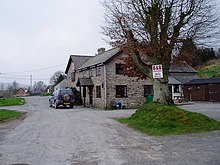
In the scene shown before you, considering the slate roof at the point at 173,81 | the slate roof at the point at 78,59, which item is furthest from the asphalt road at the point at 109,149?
the slate roof at the point at 78,59

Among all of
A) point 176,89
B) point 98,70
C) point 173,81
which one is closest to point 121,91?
point 98,70

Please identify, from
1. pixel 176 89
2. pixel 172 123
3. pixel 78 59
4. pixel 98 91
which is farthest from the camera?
pixel 78 59

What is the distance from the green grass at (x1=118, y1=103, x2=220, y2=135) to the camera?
11984 mm

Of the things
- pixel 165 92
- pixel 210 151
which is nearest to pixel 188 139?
pixel 210 151

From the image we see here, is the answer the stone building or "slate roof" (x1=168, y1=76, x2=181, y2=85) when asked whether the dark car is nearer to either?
the stone building

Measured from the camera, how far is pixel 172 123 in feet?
41.3

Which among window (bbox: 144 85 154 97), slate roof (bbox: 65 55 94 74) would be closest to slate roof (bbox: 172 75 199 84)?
window (bbox: 144 85 154 97)

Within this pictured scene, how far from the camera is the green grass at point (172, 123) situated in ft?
39.3

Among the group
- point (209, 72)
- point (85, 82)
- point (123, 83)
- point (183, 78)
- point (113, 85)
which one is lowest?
point (113, 85)

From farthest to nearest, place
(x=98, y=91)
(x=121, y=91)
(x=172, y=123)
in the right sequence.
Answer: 1. (x=98, y=91)
2. (x=121, y=91)
3. (x=172, y=123)

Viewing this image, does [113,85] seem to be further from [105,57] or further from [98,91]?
[105,57]

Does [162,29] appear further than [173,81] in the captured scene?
No

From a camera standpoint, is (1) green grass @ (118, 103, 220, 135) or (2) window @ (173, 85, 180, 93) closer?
(1) green grass @ (118, 103, 220, 135)

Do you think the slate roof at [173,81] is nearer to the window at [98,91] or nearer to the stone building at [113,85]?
the stone building at [113,85]
